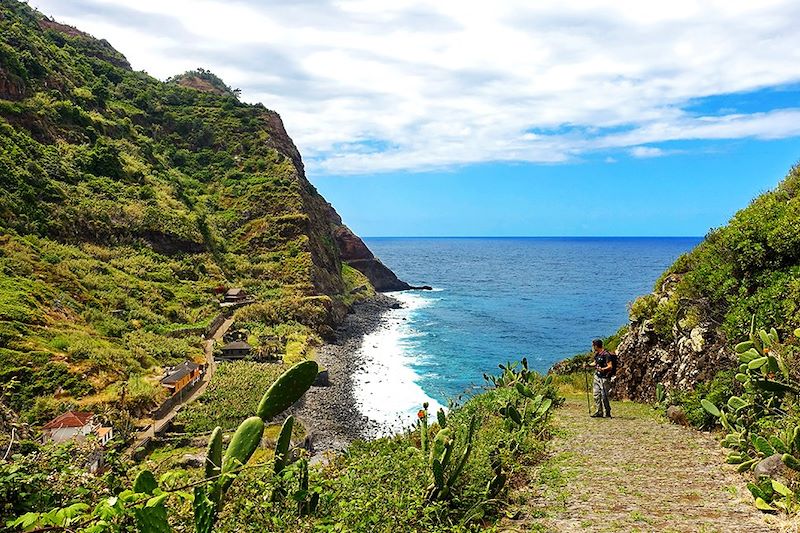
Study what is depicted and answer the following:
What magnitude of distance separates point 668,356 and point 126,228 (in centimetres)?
4692

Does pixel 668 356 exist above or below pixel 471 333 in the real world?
above

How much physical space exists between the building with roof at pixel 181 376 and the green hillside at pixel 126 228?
2.80 feet

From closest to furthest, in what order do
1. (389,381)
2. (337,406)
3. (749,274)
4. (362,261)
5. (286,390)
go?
1. (286,390)
2. (749,274)
3. (337,406)
4. (389,381)
5. (362,261)

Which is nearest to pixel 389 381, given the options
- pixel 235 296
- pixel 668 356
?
pixel 235 296

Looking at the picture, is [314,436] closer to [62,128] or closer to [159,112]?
[62,128]

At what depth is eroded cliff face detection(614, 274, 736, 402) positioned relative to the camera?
10.4 metres

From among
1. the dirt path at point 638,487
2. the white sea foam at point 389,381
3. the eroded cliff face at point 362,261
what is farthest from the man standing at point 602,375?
the eroded cliff face at point 362,261

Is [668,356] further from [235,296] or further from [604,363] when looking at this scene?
[235,296]

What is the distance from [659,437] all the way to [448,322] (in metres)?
56.3

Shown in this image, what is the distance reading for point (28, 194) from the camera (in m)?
39.7

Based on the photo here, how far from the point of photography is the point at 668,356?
12.7 meters

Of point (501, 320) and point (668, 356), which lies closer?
point (668, 356)

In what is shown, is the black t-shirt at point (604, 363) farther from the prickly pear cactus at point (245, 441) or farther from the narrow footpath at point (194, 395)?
the narrow footpath at point (194, 395)

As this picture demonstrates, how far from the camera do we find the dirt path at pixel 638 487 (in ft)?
18.0
